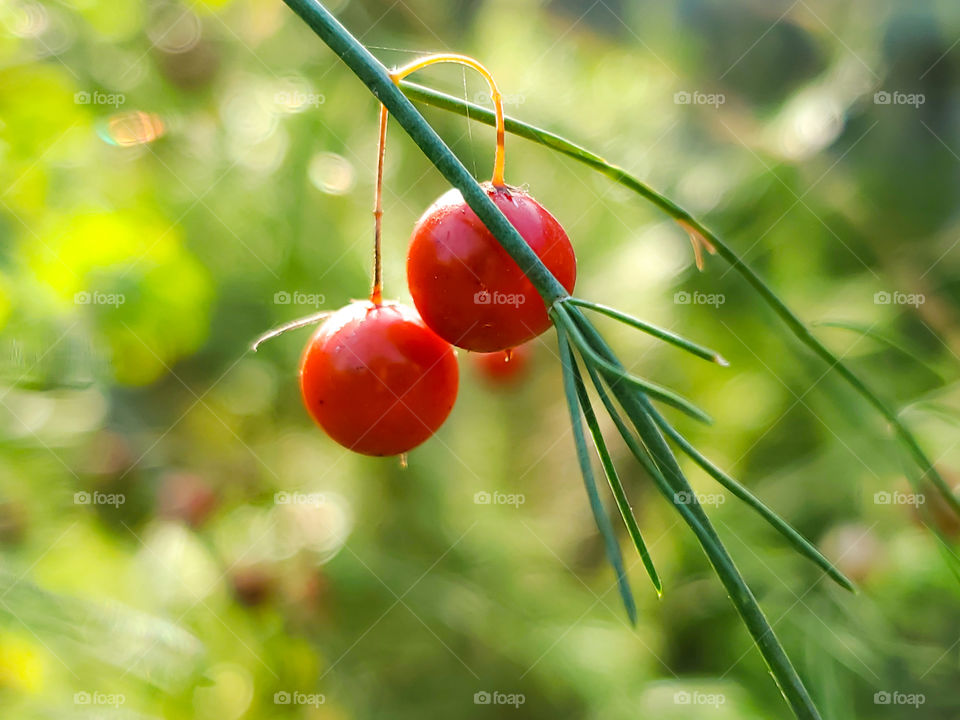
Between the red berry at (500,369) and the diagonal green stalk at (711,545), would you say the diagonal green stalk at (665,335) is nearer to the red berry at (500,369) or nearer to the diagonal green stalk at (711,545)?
the diagonal green stalk at (711,545)

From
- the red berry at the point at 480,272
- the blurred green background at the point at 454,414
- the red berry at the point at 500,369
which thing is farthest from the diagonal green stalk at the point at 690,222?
the red berry at the point at 500,369

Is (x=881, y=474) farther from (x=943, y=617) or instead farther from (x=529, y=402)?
(x=529, y=402)

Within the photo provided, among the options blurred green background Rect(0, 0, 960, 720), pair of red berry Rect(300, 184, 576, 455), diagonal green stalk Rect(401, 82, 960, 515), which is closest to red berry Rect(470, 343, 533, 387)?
blurred green background Rect(0, 0, 960, 720)

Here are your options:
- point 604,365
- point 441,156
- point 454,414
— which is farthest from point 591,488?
point 454,414

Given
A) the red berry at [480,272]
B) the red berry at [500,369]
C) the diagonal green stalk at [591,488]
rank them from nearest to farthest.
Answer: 1. the diagonal green stalk at [591,488]
2. the red berry at [480,272]
3. the red berry at [500,369]

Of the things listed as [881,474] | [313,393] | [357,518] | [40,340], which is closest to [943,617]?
[881,474]
